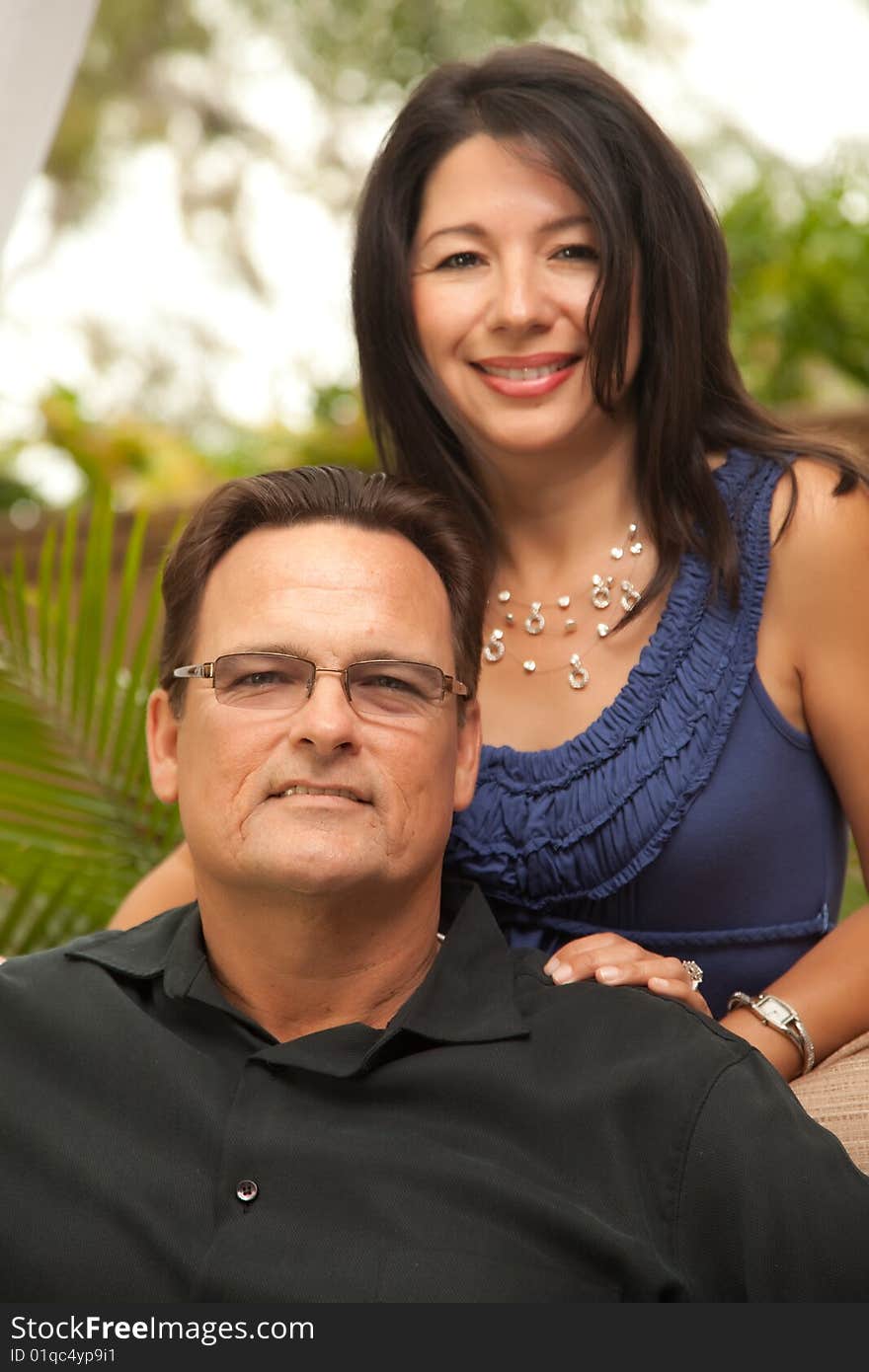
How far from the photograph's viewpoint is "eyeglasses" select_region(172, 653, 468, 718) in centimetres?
180

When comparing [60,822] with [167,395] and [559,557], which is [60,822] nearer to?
[559,557]

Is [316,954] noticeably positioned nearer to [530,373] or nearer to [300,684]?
[300,684]

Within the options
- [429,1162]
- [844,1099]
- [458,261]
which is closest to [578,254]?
[458,261]

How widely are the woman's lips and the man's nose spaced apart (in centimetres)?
76

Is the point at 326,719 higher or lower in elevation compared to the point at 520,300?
lower

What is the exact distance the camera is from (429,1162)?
1640 mm

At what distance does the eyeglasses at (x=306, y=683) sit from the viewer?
1800 mm

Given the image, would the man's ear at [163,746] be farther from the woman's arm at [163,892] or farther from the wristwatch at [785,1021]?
the wristwatch at [785,1021]

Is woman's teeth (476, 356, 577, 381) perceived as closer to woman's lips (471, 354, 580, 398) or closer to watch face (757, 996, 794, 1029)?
woman's lips (471, 354, 580, 398)

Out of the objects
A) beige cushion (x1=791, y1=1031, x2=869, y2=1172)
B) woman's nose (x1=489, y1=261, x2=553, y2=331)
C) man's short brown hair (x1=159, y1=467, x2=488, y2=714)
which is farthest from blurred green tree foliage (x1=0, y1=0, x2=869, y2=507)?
beige cushion (x1=791, y1=1031, x2=869, y2=1172)

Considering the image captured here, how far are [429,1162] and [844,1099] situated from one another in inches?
20.2

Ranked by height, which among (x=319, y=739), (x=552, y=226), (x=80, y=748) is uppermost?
(x=552, y=226)

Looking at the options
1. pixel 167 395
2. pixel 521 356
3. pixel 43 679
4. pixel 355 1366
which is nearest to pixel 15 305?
pixel 167 395

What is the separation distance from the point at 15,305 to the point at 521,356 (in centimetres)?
1166
